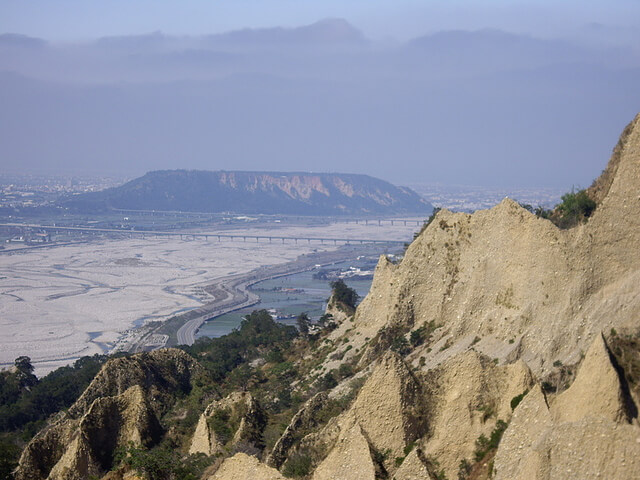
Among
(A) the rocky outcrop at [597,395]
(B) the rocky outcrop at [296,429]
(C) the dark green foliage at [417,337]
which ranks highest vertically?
(A) the rocky outcrop at [597,395]

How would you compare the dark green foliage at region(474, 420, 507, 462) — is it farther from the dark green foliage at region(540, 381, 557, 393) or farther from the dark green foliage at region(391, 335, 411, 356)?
the dark green foliage at region(391, 335, 411, 356)

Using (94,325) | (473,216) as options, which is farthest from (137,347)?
(473,216)

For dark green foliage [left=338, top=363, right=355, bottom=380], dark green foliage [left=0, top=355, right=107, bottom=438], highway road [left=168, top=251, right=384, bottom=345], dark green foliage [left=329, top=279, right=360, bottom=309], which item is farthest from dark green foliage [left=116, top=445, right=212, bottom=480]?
highway road [left=168, top=251, right=384, bottom=345]

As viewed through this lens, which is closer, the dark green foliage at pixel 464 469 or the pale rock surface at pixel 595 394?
the pale rock surface at pixel 595 394

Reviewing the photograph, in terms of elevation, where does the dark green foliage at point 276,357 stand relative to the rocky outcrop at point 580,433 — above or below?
below

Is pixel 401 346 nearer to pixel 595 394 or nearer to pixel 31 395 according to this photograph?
pixel 595 394

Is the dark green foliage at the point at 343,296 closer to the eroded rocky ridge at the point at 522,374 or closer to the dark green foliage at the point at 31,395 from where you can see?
the dark green foliage at the point at 31,395

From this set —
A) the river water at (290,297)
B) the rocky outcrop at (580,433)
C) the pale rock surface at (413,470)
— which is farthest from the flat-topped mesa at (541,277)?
the river water at (290,297)
